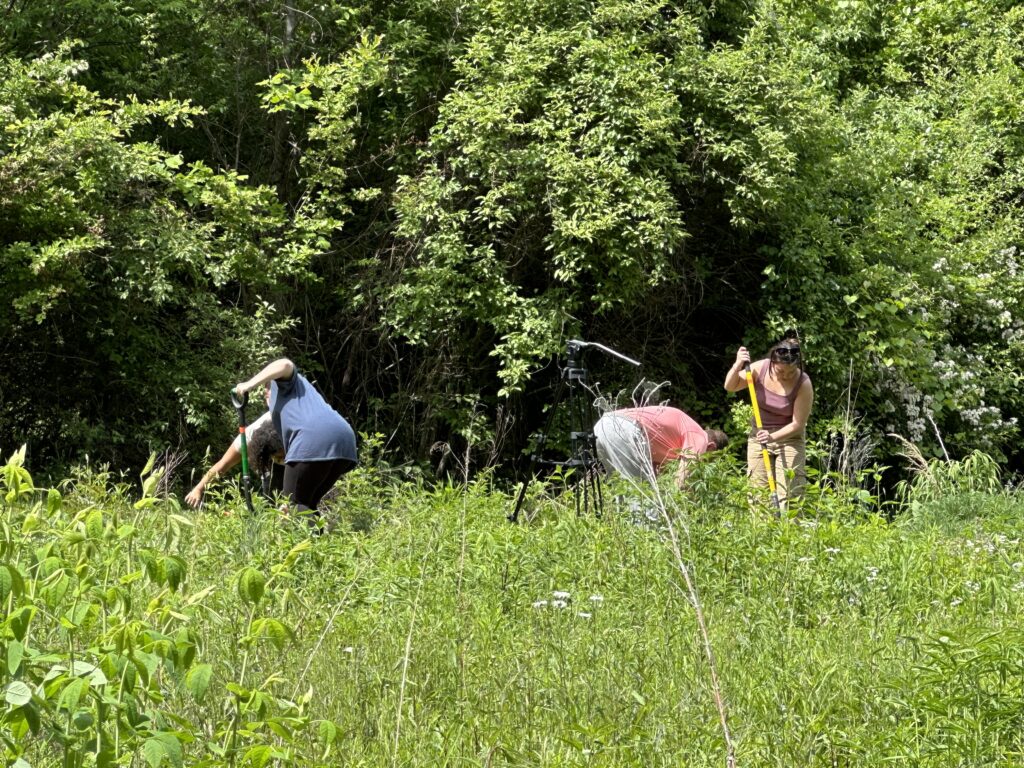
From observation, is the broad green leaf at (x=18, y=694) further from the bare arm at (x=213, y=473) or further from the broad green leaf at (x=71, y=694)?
the bare arm at (x=213, y=473)

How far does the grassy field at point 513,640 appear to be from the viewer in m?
2.13

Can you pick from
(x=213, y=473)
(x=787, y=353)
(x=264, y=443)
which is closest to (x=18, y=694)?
(x=213, y=473)

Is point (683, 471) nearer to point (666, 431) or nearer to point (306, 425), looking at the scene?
point (666, 431)

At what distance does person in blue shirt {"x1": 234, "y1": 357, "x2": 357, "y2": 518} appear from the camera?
6.30 m

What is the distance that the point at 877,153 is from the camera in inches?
510

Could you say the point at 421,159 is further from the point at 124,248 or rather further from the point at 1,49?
the point at 1,49

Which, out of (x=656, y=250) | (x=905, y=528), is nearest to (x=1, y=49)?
(x=656, y=250)

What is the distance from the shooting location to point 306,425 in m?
6.33

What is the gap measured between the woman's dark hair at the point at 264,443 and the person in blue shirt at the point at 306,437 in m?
0.35

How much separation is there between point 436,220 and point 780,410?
4771 millimetres

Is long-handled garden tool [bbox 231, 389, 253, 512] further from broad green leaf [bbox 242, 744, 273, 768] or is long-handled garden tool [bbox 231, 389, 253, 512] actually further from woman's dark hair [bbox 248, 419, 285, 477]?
broad green leaf [bbox 242, 744, 273, 768]

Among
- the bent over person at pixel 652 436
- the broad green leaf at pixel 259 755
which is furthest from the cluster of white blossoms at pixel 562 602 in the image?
the broad green leaf at pixel 259 755

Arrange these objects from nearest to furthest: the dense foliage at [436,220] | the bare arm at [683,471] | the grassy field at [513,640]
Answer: the grassy field at [513,640] < the bare arm at [683,471] < the dense foliage at [436,220]

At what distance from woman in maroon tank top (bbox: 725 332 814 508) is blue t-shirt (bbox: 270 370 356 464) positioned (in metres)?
2.31
